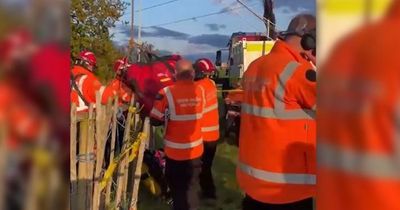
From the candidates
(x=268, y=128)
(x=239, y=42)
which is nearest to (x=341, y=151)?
(x=268, y=128)

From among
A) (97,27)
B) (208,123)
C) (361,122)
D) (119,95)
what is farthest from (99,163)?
(97,27)

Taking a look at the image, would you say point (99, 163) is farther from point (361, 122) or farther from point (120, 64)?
point (120, 64)

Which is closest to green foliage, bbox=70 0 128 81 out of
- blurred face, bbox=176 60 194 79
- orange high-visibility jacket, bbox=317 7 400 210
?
blurred face, bbox=176 60 194 79

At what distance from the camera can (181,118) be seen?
491 centimetres

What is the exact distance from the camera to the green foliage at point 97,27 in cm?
701

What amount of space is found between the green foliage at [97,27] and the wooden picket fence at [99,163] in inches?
85.6

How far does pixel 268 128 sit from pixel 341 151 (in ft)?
5.16

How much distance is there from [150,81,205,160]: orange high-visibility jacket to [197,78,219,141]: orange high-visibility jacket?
1.90 ft

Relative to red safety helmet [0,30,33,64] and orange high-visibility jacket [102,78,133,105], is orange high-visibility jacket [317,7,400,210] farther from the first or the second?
orange high-visibility jacket [102,78,133,105]

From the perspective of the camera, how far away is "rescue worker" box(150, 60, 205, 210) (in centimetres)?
486

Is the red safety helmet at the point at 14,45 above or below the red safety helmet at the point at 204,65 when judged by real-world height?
below

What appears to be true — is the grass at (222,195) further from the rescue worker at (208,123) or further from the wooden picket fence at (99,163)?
the wooden picket fence at (99,163)

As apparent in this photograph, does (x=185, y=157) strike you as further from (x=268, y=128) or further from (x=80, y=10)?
(x=80, y=10)

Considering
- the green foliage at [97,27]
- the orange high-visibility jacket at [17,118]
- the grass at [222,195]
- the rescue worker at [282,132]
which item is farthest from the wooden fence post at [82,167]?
the green foliage at [97,27]
